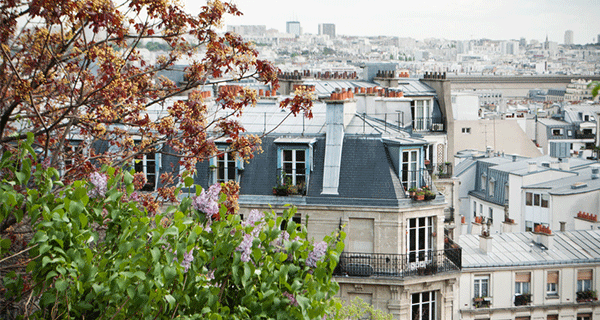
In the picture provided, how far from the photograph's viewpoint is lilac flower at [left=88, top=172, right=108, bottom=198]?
1038cm

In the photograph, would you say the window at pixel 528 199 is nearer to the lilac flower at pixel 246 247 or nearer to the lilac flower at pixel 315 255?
the lilac flower at pixel 315 255

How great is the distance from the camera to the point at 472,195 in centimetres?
6500

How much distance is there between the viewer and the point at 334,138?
28766mm

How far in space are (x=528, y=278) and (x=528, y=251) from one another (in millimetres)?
1894

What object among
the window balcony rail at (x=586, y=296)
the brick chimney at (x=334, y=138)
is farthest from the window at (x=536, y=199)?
the brick chimney at (x=334, y=138)

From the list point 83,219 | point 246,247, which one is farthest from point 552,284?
point 83,219

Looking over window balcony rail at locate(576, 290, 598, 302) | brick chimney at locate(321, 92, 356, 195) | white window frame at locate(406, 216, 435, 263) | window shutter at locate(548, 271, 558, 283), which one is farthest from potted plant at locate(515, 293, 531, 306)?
brick chimney at locate(321, 92, 356, 195)

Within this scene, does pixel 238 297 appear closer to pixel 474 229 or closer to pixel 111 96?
pixel 111 96

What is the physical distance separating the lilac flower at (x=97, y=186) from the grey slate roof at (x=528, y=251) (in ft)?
97.3

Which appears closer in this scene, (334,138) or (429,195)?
(429,195)

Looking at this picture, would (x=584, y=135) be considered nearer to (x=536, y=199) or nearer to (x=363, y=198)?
(x=536, y=199)

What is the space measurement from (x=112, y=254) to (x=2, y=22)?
406 centimetres

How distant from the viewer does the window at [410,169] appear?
93.5 ft

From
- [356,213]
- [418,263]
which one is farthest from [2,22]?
[418,263]
